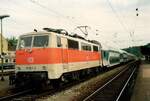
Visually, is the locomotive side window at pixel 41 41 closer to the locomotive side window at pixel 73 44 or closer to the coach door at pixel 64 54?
the coach door at pixel 64 54

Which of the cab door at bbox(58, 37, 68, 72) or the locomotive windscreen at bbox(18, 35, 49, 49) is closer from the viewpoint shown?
the locomotive windscreen at bbox(18, 35, 49, 49)

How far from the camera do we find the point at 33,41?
18.4 metres

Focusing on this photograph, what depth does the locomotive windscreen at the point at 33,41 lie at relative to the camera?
18141 mm

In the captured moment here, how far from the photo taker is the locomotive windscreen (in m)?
18.1

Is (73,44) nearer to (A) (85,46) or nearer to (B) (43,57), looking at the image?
(A) (85,46)

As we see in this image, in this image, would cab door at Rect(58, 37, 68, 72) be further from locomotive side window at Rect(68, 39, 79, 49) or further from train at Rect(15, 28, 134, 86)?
locomotive side window at Rect(68, 39, 79, 49)

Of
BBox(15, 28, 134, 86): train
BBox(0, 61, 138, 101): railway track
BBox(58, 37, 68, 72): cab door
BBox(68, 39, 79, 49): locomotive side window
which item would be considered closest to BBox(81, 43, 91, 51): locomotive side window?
BBox(68, 39, 79, 49): locomotive side window

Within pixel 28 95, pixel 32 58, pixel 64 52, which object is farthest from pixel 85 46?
pixel 28 95

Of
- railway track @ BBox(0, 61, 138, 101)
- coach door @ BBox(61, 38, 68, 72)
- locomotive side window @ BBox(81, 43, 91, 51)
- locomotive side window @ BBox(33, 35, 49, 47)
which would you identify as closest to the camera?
railway track @ BBox(0, 61, 138, 101)

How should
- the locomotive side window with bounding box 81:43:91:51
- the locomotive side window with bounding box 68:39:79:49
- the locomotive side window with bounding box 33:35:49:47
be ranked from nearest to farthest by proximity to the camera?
1. the locomotive side window with bounding box 33:35:49:47
2. the locomotive side window with bounding box 68:39:79:49
3. the locomotive side window with bounding box 81:43:91:51

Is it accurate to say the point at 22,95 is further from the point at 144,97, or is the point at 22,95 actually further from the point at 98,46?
the point at 98,46

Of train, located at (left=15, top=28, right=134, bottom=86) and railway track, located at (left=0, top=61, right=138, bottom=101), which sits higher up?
train, located at (left=15, top=28, right=134, bottom=86)

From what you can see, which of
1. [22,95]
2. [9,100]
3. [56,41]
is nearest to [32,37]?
[56,41]

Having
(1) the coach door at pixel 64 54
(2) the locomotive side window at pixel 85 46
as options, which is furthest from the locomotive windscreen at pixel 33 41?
(2) the locomotive side window at pixel 85 46
